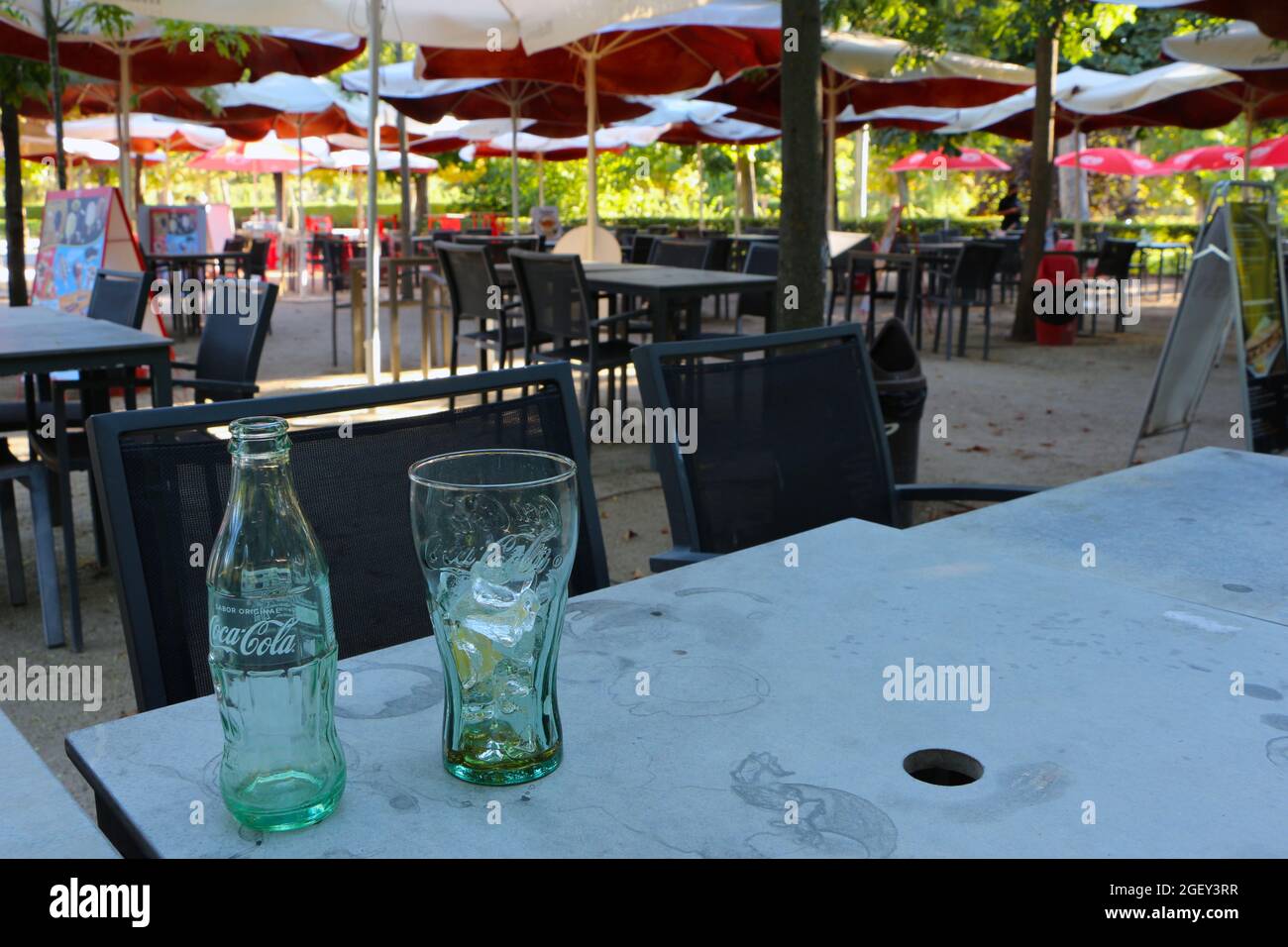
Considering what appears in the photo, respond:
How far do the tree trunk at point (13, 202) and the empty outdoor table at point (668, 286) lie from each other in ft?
14.6

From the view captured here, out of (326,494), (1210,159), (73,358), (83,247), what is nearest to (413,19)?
(83,247)

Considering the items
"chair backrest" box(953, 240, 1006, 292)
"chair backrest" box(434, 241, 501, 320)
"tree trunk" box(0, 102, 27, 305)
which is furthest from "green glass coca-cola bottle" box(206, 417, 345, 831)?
"chair backrest" box(953, 240, 1006, 292)

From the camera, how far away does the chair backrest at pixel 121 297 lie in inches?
171

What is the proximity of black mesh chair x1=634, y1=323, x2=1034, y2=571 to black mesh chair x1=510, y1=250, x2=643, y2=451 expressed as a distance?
10.4ft

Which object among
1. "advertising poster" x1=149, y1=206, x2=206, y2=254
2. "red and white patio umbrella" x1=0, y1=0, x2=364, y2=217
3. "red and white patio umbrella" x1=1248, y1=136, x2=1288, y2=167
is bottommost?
"advertising poster" x1=149, y1=206, x2=206, y2=254

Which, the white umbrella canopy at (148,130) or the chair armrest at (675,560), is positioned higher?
the white umbrella canopy at (148,130)

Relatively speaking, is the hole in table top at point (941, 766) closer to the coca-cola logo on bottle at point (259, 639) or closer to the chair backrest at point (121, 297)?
the coca-cola logo on bottle at point (259, 639)

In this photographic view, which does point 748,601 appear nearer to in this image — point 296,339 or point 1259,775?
point 1259,775

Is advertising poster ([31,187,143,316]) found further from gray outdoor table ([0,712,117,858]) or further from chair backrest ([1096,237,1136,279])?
chair backrest ([1096,237,1136,279])

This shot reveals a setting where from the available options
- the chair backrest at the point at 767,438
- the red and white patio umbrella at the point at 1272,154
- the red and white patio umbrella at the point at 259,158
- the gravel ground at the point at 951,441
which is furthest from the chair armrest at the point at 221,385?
the red and white patio umbrella at the point at 1272,154

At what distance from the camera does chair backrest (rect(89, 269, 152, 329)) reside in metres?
4.33

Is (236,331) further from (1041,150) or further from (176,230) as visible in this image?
(1041,150)

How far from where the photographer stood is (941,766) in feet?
3.07

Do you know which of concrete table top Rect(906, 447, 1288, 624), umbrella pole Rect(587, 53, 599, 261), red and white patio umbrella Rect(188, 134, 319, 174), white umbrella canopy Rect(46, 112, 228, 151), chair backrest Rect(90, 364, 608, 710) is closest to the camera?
chair backrest Rect(90, 364, 608, 710)
